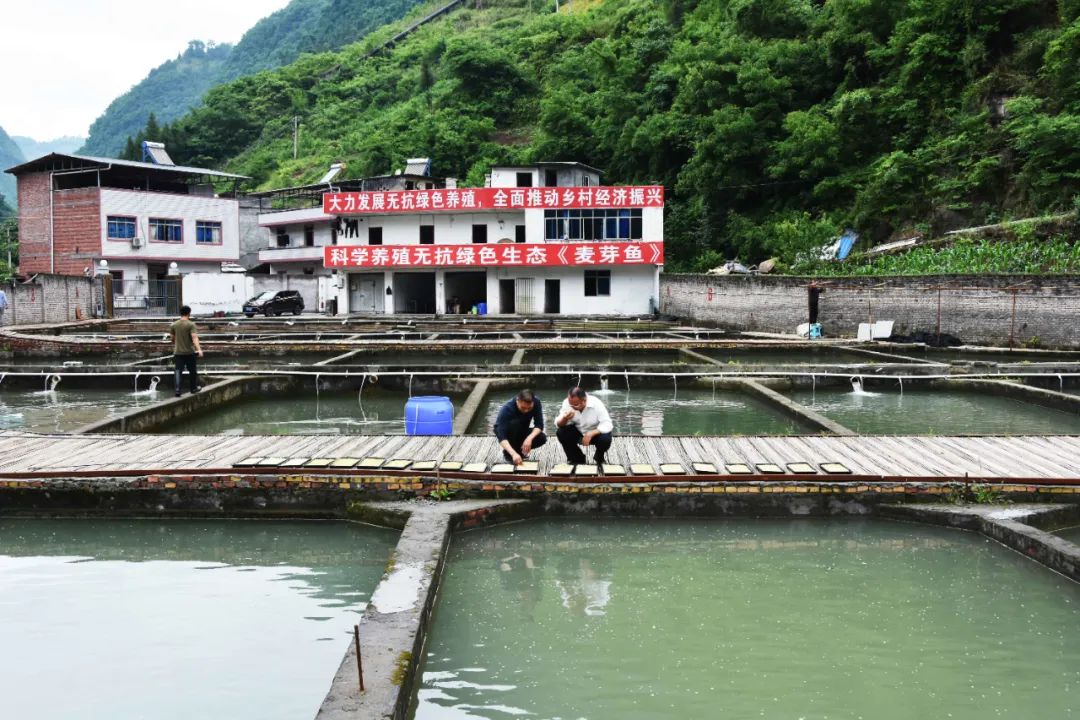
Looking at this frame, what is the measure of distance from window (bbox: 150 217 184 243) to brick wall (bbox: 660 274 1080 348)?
31.2 m

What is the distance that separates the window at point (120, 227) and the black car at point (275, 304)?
29.5 feet

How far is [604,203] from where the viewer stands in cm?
4050

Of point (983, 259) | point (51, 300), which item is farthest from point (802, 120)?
point (51, 300)

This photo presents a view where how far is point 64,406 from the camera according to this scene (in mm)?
16297

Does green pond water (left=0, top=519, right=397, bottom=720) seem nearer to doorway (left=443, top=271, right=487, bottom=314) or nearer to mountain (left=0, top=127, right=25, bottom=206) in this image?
doorway (left=443, top=271, right=487, bottom=314)

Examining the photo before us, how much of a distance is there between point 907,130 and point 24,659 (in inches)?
1499

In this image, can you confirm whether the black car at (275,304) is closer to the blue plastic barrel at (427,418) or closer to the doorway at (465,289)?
the doorway at (465,289)

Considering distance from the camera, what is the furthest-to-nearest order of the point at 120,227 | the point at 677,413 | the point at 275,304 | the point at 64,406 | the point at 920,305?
the point at 120,227, the point at 275,304, the point at 920,305, the point at 64,406, the point at 677,413

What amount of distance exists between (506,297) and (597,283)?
16.6 ft

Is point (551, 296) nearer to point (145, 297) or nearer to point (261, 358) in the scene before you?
point (145, 297)

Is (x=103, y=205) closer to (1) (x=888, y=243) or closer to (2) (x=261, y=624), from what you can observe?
(1) (x=888, y=243)

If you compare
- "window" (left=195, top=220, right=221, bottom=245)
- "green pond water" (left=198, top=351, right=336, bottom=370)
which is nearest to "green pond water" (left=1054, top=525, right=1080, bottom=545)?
"green pond water" (left=198, top=351, right=336, bottom=370)

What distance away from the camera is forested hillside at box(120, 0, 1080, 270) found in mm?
31656

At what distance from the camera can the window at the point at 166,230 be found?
4662cm
